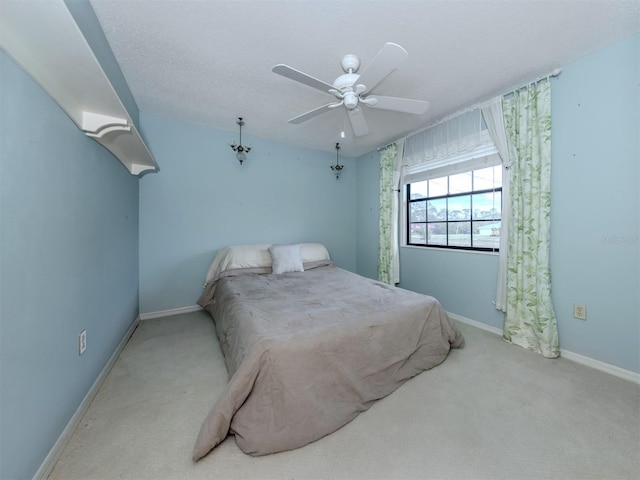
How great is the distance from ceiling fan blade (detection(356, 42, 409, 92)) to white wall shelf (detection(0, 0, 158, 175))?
132 cm

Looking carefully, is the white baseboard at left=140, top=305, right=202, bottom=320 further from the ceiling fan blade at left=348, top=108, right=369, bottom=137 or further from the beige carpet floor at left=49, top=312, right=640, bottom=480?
the ceiling fan blade at left=348, top=108, right=369, bottom=137

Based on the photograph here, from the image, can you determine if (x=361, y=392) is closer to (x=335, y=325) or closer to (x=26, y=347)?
(x=335, y=325)

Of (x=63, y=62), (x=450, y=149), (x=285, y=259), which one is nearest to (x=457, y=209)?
(x=450, y=149)

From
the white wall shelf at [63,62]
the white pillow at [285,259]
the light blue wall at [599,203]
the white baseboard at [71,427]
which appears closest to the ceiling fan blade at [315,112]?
the white wall shelf at [63,62]

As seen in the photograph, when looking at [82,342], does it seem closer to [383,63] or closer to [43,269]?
[43,269]

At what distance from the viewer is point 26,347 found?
3.17ft

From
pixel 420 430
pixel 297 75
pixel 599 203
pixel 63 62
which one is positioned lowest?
pixel 420 430

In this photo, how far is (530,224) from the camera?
2146 millimetres

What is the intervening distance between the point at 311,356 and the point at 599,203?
96.7 inches

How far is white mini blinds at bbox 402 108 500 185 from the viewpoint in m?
2.54

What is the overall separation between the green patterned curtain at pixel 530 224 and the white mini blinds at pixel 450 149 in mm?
262

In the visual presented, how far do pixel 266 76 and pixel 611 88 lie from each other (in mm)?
2676

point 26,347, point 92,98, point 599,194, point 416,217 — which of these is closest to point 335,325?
point 26,347

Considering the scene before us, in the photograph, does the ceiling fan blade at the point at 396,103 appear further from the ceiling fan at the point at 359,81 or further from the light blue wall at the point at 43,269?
the light blue wall at the point at 43,269
